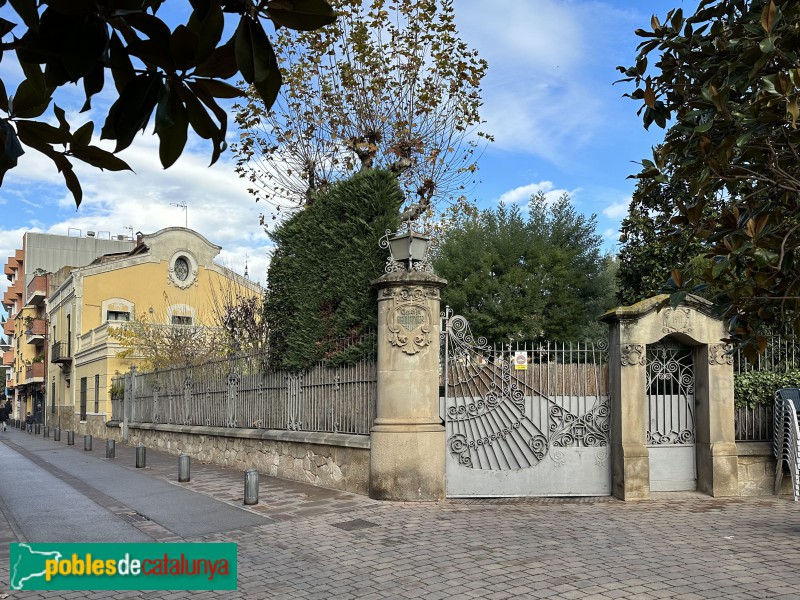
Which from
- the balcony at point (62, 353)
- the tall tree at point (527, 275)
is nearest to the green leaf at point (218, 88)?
the tall tree at point (527, 275)

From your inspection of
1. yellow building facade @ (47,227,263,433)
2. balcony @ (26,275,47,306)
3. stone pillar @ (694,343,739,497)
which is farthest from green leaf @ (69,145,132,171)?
balcony @ (26,275,47,306)

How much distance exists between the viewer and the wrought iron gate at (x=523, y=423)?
34.5ft

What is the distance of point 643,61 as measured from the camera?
4.49 meters

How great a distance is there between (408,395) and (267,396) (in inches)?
185

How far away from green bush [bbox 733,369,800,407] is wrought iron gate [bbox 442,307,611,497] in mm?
2150

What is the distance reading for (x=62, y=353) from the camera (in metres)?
41.4

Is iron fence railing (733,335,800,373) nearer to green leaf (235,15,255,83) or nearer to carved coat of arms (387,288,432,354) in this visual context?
carved coat of arms (387,288,432,354)

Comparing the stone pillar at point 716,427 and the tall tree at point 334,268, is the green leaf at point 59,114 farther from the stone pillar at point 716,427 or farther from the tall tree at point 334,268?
the stone pillar at point 716,427

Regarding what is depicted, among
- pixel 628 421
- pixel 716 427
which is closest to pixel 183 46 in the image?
pixel 628 421

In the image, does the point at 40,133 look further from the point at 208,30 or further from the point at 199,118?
the point at 208,30

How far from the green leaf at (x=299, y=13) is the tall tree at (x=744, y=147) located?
7.65 feet

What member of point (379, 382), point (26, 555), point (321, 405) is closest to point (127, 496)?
point (321, 405)

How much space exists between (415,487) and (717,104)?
7.66m

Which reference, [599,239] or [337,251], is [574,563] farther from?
[599,239]
